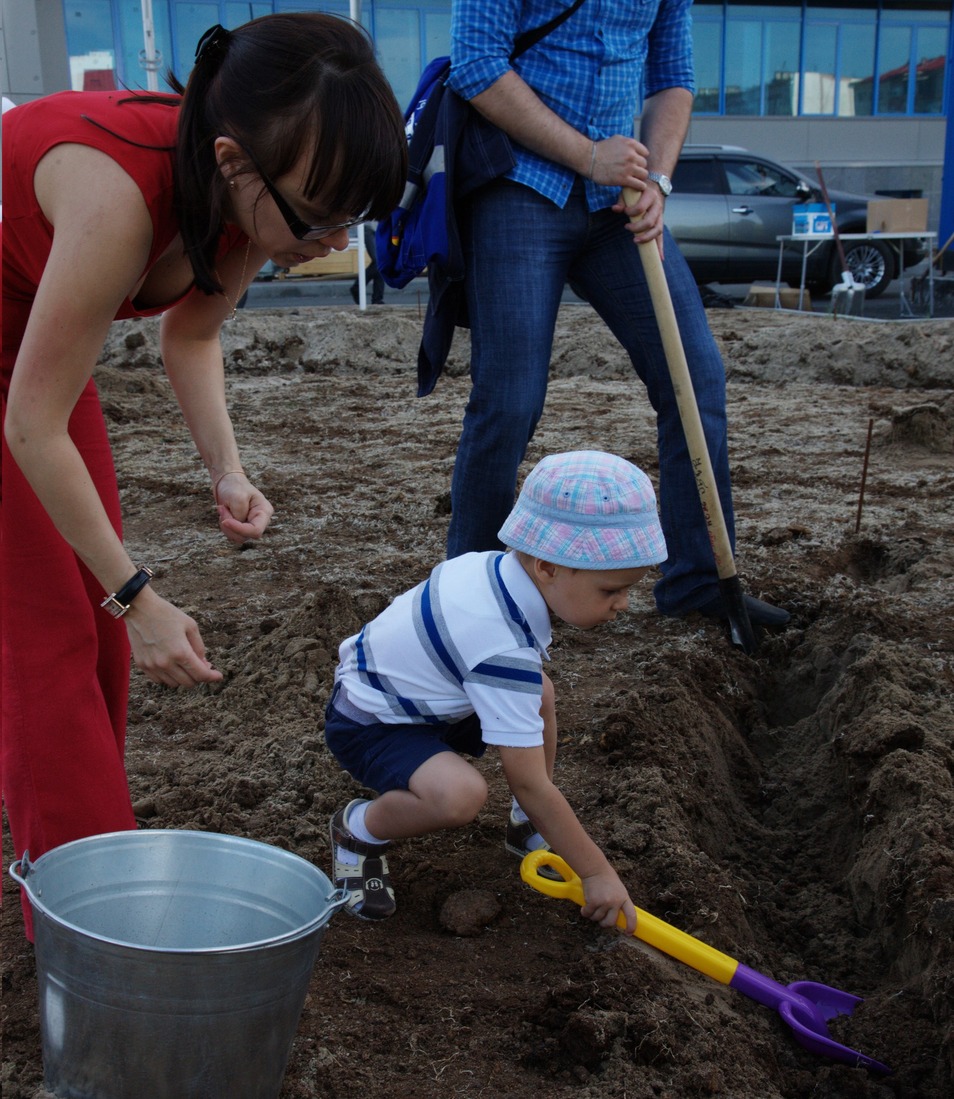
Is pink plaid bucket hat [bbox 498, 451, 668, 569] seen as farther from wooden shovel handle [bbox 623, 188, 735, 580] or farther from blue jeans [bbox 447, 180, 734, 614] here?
wooden shovel handle [bbox 623, 188, 735, 580]

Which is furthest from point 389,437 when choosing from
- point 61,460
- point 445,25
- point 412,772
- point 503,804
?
point 445,25

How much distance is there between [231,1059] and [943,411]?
560 cm

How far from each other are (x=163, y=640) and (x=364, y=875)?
79 cm

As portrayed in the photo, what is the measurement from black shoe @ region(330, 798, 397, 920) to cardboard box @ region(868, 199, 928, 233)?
11.8 m

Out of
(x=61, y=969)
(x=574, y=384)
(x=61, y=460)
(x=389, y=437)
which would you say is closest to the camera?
(x=61, y=969)

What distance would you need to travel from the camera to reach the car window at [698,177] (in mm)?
13883

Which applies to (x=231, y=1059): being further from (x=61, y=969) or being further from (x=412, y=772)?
(x=412, y=772)

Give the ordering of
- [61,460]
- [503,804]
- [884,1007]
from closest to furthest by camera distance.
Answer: [61,460], [884,1007], [503,804]

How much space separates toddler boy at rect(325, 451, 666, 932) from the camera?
199 cm

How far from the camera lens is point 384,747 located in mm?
2201

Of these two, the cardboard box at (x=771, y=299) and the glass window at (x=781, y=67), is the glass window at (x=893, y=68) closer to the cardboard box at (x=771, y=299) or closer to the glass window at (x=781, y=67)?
the glass window at (x=781, y=67)

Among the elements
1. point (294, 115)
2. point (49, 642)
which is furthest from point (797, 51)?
point (49, 642)

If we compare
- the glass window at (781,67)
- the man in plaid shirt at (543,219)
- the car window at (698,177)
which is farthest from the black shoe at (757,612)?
the glass window at (781,67)

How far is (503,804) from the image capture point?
2643 millimetres
